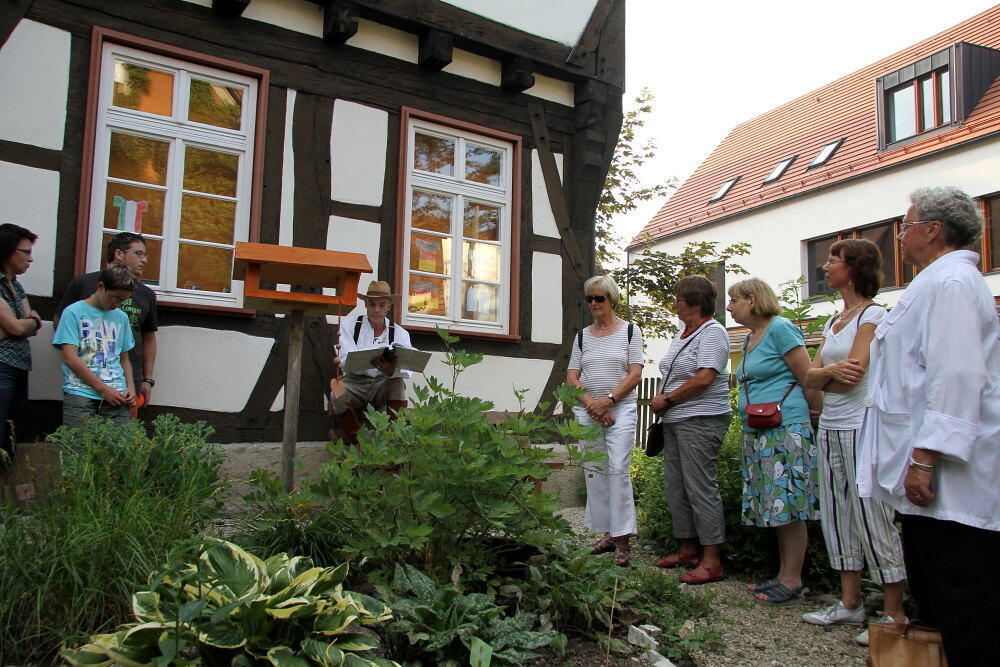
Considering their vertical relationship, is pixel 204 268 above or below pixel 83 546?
above

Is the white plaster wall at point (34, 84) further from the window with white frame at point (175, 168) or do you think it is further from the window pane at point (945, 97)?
the window pane at point (945, 97)

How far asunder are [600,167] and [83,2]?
4.20m

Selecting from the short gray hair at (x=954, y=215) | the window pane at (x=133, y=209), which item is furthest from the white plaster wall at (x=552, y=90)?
the short gray hair at (x=954, y=215)

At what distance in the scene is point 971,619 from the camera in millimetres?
2006

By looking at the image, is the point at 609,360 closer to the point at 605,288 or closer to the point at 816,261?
the point at 605,288

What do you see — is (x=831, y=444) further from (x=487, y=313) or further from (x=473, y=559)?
(x=487, y=313)

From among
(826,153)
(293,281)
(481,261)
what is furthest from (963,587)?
(826,153)

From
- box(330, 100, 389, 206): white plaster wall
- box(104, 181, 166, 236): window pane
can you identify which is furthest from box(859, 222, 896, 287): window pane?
box(104, 181, 166, 236): window pane

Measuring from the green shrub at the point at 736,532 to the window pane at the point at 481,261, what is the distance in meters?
2.28

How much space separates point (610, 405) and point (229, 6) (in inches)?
146

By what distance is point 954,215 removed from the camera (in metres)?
2.34

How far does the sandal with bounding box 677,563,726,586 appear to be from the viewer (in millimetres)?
3969

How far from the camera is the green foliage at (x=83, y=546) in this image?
7.20 ft

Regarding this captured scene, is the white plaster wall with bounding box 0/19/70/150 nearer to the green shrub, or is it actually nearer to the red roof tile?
the green shrub
